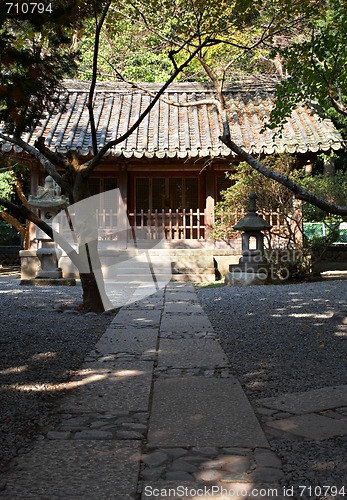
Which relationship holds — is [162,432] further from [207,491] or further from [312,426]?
[312,426]

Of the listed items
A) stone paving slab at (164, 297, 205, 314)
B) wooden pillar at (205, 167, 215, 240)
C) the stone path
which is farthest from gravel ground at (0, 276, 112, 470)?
wooden pillar at (205, 167, 215, 240)

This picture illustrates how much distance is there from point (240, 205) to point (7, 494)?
11584 millimetres

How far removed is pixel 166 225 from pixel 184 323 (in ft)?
28.0

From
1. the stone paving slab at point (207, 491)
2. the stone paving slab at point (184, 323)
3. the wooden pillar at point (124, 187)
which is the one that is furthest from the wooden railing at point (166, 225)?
the stone paving slab at point (207, 491)

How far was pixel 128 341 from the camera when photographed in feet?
18.2

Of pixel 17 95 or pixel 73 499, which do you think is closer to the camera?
pixel 73 499

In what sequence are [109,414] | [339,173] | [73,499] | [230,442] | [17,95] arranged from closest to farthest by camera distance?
[73,499]
[230,442]
[109,414]
[17,95]
[339,173]

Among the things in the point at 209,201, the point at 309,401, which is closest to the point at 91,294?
the point at 309,401

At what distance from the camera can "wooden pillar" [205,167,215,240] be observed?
47.4ft

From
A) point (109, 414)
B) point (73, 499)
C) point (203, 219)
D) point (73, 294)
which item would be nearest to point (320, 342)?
point (109, 414)

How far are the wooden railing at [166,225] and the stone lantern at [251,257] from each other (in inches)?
106

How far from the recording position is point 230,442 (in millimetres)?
2738

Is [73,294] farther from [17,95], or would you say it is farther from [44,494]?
[44,494]

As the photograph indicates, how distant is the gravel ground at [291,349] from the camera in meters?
2.53
